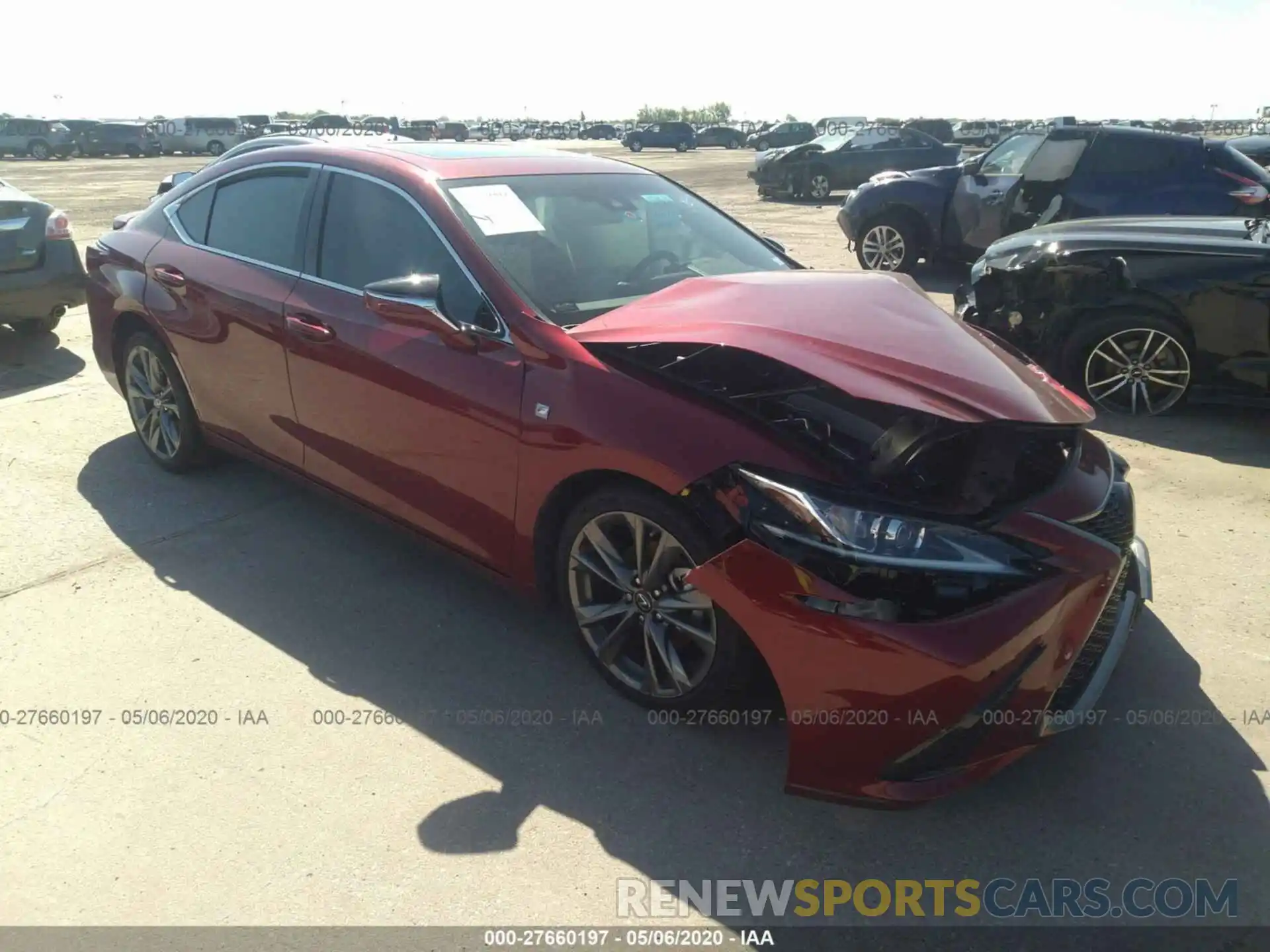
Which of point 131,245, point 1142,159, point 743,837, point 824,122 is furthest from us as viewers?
point 824,122

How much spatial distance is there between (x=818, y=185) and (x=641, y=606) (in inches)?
767

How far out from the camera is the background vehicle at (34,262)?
720 centimetres

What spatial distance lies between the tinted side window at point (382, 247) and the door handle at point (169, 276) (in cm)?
104

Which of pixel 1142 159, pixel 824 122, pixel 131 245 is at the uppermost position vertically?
pixel 824 122

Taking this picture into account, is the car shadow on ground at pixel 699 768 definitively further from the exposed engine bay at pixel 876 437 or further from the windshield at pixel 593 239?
the windshield at pixel 593 239

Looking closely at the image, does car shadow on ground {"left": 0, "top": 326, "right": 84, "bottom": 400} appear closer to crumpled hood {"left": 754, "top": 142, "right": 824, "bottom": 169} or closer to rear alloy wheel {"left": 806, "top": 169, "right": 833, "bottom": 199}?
rear alloy wheel {"left": 806, "top": 169, "right": 833, "bottom": 199}

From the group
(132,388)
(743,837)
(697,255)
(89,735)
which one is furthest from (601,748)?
(132,388)

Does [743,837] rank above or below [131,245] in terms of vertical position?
below

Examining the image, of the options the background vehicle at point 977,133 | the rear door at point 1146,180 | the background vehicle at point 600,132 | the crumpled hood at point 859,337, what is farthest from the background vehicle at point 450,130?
the crumpled hood at point 859,337

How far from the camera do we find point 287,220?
13.7ft

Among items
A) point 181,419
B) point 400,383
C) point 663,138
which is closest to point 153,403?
point 181,419

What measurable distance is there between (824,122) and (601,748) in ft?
167

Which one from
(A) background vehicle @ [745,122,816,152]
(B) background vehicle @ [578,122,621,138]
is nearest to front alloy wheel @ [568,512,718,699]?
(A) background vehicle @ [745,122,816,152]

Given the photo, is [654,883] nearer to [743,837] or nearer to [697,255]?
[743,837]
